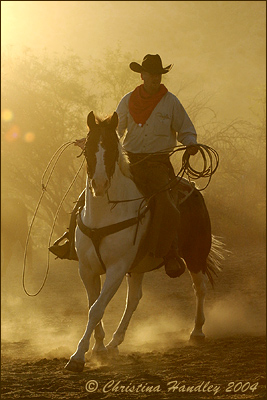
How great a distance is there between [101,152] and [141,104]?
1646mm

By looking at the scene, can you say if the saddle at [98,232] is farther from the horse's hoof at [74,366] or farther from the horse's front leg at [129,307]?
the horse's hoof at [74,366]

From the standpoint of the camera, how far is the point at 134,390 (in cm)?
741

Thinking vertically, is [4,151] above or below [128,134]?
above

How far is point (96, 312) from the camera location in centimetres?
711

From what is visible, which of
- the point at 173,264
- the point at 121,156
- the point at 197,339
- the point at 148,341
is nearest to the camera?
the point at 121,156

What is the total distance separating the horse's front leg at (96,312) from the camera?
6746 mm

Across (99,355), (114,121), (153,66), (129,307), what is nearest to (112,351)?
(99,355)

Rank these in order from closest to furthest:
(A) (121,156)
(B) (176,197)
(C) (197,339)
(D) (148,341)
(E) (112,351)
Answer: (A) (121,156) < (E) (112,351) < (B) (176,197) < (C) (197,339) < (D) (148,341)

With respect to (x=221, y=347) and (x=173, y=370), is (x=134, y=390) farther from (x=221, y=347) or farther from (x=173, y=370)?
(x=221, y=347)

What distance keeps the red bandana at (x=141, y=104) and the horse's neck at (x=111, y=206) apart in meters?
0.95

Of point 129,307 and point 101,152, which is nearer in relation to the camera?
point 101,152

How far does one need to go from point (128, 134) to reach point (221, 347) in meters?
3.73

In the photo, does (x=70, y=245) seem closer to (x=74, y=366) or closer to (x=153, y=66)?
(x=74, y=366)

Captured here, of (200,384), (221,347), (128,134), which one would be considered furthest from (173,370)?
(128,134)
